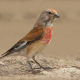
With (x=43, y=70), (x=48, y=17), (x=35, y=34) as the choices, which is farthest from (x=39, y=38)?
(x=43, y=70)

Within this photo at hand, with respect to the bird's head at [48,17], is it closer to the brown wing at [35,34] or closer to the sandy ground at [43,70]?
the brown wing at [35,34]

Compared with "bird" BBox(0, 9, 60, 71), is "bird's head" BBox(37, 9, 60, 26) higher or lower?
higher

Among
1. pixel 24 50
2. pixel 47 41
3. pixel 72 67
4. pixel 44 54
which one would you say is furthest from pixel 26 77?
pixel 44 54

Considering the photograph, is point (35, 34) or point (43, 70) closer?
point (35, 34)

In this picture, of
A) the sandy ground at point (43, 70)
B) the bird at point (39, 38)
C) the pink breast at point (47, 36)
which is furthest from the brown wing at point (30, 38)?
the sandy ground at point (43, 70)

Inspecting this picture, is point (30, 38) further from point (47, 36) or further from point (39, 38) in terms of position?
point (47, 36)

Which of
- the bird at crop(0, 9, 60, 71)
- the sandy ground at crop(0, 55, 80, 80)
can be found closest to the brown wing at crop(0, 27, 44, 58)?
the bird at crop(0, 9, 60, 71)

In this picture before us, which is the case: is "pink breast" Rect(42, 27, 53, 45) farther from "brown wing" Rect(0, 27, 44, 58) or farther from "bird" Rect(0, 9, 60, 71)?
"brown wing" Rect(0, 27, 44, 58)

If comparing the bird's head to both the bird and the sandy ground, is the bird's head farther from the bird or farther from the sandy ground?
the sandy ground

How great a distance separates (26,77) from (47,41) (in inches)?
48.4

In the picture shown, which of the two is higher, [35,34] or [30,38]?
[35,34]

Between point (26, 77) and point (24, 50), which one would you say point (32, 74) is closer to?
point (26, 77)

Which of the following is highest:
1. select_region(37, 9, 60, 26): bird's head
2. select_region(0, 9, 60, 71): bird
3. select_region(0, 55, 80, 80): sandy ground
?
select_region(37, 9, 60, 26): bird's head

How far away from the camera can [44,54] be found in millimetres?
9148
